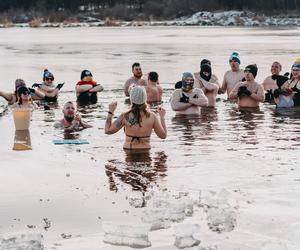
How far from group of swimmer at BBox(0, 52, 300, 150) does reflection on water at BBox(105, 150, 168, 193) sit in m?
0.31

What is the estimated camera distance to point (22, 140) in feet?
37.2

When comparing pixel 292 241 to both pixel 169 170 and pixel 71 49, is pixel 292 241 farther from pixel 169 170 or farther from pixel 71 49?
pixel 71 49

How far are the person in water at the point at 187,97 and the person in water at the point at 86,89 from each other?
307 cm

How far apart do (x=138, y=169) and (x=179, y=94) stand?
4.52 meters

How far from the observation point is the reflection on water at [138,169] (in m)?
8.37

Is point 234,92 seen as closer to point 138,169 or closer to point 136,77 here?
point 136,77

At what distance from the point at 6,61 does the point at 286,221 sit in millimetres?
23141

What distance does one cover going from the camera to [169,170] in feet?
30.0

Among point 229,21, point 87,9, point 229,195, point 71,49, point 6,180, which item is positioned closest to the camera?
point 229,195

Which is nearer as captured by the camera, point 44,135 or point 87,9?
point 44,135

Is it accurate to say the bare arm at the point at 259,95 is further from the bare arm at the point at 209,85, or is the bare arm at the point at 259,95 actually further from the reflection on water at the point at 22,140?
the reflection on water at the point at 22,140

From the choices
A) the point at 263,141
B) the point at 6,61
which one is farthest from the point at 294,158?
the point at 6,61

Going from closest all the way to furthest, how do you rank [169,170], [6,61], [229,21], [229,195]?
[229,195] → [169,170] → [6,61] → [229,21]

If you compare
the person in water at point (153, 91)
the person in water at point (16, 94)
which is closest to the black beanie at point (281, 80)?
the person in water at point (153, 91)
